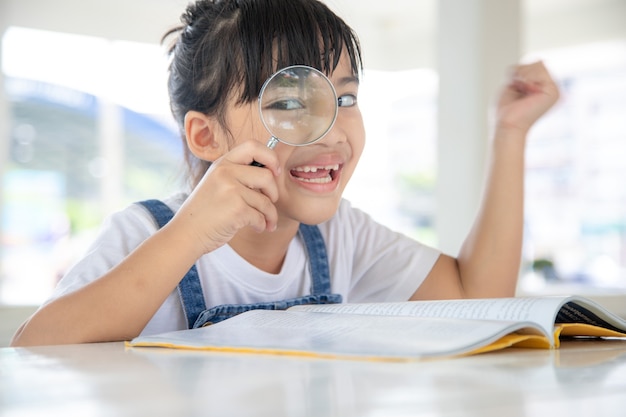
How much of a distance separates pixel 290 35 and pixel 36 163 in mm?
6808

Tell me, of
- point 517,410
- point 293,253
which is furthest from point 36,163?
point 517,410

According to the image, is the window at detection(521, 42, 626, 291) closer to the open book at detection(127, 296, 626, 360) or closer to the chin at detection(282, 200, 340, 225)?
the chin at detection(282, 200, 340, 225)

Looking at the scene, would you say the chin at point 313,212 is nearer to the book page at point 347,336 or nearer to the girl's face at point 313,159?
the girl's face at point 313,159

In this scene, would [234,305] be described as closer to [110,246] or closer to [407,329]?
[110,246]

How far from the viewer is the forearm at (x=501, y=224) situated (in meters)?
1.65

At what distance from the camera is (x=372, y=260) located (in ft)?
5.76

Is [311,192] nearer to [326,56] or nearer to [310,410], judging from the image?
[326,56]

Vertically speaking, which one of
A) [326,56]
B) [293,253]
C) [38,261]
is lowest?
[38,261]

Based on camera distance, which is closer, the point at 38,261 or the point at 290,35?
the point at 290,35

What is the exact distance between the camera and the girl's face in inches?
58.5

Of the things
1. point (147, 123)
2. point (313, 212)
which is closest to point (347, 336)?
point (313, 212)

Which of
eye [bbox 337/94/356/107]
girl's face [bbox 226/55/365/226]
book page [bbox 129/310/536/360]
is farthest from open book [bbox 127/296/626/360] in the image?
eye [bbox 337/94/356/107]

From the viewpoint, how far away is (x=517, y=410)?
1.64 ft

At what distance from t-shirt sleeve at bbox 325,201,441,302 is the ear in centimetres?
32
